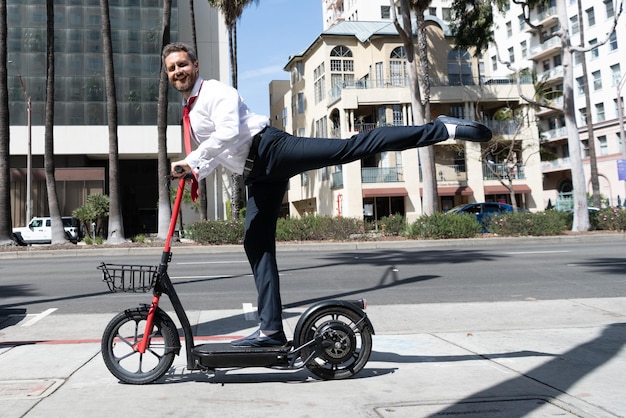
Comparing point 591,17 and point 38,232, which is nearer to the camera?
point 38,232

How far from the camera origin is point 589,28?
50.3m

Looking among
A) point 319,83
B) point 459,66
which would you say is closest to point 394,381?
point 319,83

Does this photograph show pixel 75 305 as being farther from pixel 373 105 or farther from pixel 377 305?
pixel 373 105

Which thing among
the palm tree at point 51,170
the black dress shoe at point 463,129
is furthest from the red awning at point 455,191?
the black dress shoe at point 463,129

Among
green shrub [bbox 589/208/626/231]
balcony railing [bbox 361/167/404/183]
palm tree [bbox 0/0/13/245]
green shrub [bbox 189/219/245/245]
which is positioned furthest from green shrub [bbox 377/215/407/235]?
palm tree [bbox 0/0/13/245]

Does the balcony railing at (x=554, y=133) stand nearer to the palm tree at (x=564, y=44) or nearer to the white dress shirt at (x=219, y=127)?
the palm tree at (x=564, y=44)

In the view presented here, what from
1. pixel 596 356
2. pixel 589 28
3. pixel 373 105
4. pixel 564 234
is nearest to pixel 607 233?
pixel 564 234

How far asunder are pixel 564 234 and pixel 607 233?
157 centimetres

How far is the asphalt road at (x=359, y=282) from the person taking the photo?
7551 mm

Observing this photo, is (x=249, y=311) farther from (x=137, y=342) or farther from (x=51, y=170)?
(x=51, y=170)

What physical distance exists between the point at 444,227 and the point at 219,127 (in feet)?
59.8

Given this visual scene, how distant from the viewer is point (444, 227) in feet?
67.8

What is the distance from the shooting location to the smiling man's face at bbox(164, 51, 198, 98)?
3576mm

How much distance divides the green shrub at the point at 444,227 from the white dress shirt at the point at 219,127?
17.8 m
